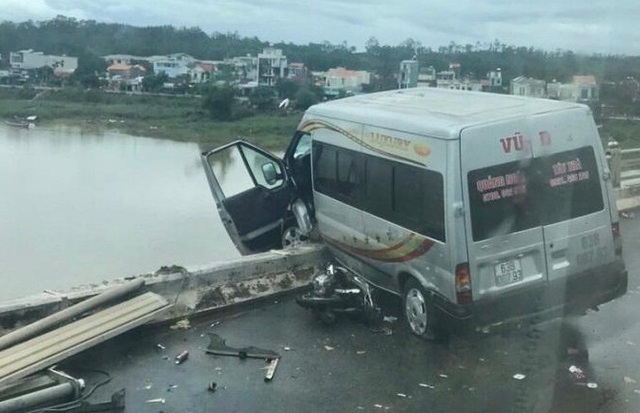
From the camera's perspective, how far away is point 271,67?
25828 millimetres

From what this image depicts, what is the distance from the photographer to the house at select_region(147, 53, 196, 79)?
3850 centimetres

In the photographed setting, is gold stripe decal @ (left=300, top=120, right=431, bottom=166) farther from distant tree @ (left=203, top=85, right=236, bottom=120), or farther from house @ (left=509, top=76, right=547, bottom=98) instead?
distant tree @ (left=203, top=85, right=236, bottom=120)

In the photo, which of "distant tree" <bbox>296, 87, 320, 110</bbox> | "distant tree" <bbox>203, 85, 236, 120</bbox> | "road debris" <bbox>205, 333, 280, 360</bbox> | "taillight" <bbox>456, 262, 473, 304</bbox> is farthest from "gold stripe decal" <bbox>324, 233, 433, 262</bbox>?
"distant tree" <bbox>203, 85, 236, 120</bbox>

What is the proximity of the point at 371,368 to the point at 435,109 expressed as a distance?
2.24 metres

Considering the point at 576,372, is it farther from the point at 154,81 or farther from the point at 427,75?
the point at 154,81

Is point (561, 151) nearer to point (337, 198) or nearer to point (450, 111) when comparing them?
point (450, 111)

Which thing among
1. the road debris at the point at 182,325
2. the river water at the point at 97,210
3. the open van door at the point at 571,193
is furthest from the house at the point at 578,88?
the road debris at the point at 182,325

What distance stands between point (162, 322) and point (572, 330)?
11.5 feet

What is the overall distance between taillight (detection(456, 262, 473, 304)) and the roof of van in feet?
3.24

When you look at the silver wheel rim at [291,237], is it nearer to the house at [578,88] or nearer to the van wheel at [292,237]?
the van wheel at [292,237]

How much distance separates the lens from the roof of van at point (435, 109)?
23.0 feet

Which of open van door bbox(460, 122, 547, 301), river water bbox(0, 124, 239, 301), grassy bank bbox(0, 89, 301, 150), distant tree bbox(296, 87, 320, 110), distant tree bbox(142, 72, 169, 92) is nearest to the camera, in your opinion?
open van door bbox(460, 122, 547, 301)

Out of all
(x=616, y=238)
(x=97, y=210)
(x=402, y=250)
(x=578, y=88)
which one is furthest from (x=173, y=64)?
(x=616, y=238)

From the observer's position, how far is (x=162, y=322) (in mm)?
7805
